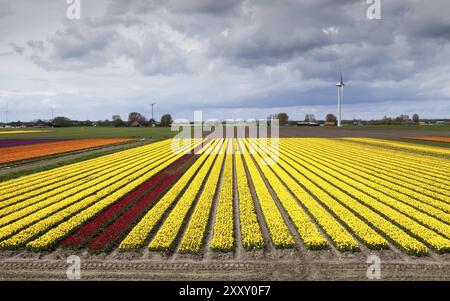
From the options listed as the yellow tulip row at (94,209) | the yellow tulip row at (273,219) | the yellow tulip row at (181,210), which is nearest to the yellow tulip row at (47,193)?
the yellow tulip row at (94,209)

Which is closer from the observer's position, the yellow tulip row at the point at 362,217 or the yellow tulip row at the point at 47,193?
the yellow tulip row at the point at 362,217

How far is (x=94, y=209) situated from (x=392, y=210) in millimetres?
14375

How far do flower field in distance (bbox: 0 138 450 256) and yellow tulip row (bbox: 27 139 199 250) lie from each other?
45 mm

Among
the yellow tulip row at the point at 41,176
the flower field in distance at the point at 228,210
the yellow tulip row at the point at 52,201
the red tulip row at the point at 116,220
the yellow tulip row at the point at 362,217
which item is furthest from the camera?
the yellow tulip row at the point at 41,176

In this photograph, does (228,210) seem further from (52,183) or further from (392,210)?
(52,183)

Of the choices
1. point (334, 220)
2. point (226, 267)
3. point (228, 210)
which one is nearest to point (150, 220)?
point (228, 210)

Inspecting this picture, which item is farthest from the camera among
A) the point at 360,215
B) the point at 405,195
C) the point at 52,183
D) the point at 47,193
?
the point at 52,183

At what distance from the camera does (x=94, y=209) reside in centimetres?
1627

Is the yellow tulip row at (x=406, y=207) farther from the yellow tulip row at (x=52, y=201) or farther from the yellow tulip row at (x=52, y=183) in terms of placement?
the yellow tulip row at (x=52, y=183)

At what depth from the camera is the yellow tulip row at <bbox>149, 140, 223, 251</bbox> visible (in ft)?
40.0

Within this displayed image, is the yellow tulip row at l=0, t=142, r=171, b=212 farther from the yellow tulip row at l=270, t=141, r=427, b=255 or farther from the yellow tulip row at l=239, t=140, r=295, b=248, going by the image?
the yellow tulip row at l=270, t=141, r=427, b=255

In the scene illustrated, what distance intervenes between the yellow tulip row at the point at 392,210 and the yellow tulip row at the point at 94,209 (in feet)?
44.0

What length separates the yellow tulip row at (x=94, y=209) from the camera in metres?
12.3
